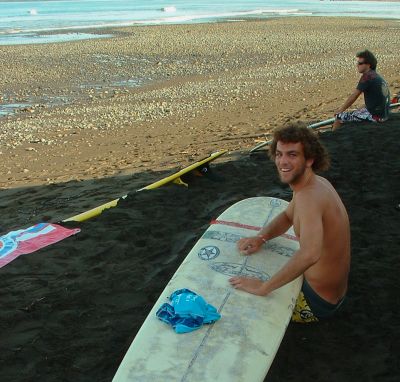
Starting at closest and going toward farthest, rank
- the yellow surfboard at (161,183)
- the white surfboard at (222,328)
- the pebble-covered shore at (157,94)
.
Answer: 1. the white surfboard at (222,328)
2. the yellow surfboard at (161,183)
3. the pebble-covered shore at (157,94)

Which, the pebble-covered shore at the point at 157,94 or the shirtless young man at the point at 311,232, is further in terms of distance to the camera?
the pebble-covered shore at the point at 157,94

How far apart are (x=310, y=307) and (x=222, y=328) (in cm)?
73

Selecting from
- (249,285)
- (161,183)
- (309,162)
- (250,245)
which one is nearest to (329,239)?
(309,162)

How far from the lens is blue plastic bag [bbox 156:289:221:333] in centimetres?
328

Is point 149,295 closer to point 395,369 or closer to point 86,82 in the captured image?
point 395,369

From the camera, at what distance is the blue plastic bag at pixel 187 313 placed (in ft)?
10.8

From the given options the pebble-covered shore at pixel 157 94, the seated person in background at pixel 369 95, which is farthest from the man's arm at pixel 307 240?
the seated person in background at pixel 369 95

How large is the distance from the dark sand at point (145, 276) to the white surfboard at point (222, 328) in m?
0.32

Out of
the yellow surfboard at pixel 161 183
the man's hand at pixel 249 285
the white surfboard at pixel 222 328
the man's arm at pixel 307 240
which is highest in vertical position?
the man's arm at pixel 307 240

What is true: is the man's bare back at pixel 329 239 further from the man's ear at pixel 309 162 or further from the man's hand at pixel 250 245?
the man's hand at pixel 250 245

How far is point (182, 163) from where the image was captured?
8039mm

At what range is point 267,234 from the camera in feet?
13.2

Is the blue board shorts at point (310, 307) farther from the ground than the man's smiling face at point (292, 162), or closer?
closer

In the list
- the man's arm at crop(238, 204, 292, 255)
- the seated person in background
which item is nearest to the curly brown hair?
the man's arm at crop(238, 204, 292, 255)
